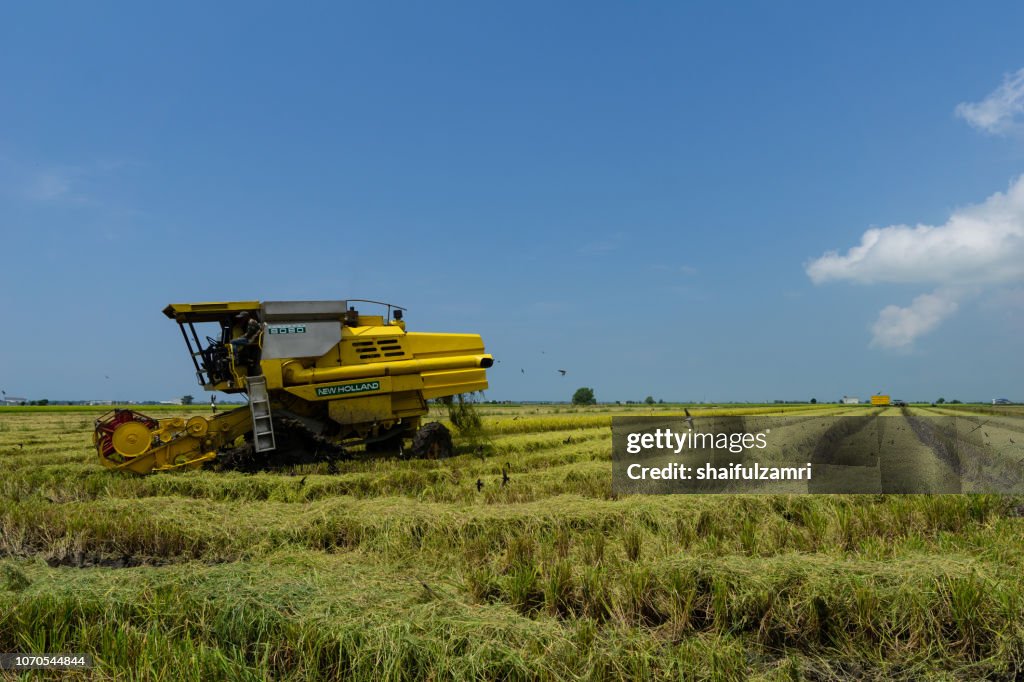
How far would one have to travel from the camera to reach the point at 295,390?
1055cm

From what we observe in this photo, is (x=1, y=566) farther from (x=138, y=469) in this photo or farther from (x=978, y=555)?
(x=978, y=555)

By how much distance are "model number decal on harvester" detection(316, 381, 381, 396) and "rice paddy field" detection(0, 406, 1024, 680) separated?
3.73m

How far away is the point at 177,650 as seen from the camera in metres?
3.35

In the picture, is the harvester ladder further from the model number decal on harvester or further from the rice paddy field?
the rice paddy field

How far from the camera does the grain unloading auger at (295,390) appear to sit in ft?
32.6

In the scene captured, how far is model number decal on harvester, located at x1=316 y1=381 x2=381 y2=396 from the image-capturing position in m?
10.7

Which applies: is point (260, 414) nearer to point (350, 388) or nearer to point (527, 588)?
point (350, 388)

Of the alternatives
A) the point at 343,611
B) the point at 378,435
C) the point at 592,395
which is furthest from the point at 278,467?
the point at 592,395

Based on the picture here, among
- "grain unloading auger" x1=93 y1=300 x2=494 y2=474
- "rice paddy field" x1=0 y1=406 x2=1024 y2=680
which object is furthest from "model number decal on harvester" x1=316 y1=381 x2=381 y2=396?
"rice paddy field" x1=0 y1=406 x2=1024 y2=680

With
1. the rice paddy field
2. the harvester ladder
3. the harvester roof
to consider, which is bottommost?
the rice paddy field

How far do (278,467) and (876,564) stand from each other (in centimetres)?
888

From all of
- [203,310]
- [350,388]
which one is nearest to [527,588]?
[350,388]

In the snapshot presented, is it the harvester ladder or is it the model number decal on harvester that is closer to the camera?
the harvester ladder

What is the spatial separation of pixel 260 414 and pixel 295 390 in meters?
0.69
